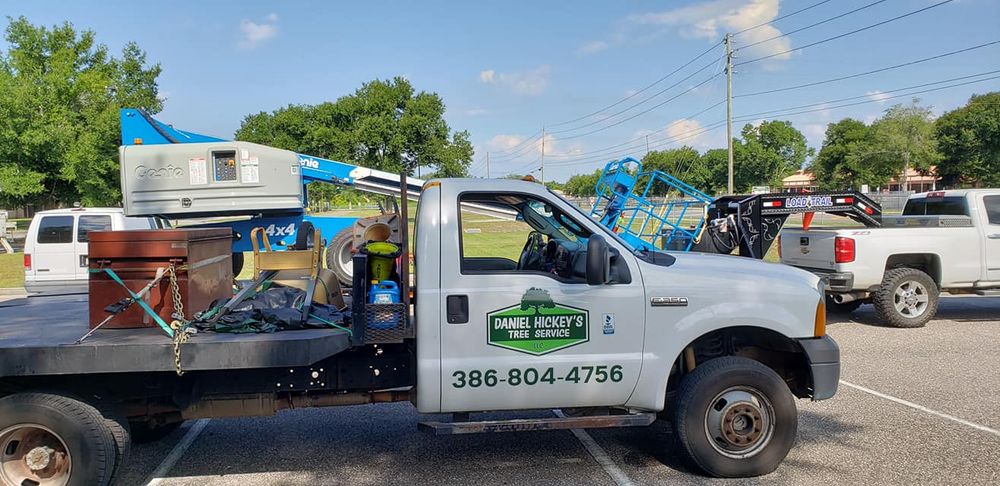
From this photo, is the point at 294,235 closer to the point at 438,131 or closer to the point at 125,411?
the point at 125,411

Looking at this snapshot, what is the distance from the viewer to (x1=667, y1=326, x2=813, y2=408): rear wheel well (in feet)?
15.0

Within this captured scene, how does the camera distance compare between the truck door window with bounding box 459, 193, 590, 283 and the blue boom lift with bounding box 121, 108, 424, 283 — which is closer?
the truck door window with bounding box 459, 193, 590, 283

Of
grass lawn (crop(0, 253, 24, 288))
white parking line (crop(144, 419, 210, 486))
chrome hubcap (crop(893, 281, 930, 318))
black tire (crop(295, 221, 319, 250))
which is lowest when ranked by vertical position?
white parking line (crop(144, 419, 210, 486))

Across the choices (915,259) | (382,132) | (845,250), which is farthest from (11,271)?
(382,132)

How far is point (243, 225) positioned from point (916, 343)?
10.1 meters

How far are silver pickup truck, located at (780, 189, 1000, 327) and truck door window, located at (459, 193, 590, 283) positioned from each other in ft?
20.1

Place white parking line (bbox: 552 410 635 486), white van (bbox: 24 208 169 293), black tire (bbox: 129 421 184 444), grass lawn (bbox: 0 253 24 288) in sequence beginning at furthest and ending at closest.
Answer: grass lawn (bbox: 0 253 24 288)
white van (bbox: 24 208 169 293)
black tire (bbox: 129 421 184 444)
white parking line (bbox: 552 410 635 486)

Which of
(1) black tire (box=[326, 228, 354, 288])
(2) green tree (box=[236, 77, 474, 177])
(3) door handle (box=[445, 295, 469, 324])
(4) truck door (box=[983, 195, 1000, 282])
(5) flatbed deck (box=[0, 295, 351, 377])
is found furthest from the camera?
(2) green tree (box=[236, 77, 474, 177])

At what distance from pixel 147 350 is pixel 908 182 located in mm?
109293

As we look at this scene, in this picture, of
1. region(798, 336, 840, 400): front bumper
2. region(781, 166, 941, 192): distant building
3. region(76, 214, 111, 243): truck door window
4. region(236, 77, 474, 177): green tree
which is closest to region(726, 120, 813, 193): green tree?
region(781, 166, 941, 192): distant building

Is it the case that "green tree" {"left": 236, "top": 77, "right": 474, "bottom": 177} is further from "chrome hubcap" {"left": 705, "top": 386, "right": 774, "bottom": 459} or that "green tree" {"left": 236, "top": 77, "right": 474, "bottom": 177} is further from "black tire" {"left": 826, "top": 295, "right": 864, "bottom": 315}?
"chrome hubcap" {"left": 705, "top": 386, "right": 774, "bottom": 459}

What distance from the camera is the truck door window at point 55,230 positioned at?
11.6 m

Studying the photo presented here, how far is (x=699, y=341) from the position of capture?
15.2ft


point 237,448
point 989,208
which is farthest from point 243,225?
point 989,208
